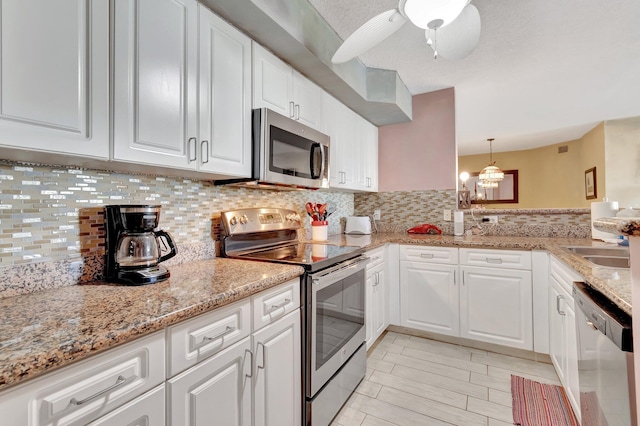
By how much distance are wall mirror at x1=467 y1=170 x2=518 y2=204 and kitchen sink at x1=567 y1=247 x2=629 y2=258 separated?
14.5 feet

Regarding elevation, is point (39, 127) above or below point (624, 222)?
above

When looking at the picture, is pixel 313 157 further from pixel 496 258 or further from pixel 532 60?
pixel 532 60

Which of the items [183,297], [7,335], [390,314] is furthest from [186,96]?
[390,314]

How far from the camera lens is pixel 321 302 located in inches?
60.1

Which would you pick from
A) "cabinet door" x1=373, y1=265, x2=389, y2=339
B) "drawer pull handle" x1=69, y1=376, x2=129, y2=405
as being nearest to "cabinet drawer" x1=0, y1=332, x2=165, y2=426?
"drawer pull handle" x1=69, y1=376, x2=129, y2=405

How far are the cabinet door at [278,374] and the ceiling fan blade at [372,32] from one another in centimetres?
138

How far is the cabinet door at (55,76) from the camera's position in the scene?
806mm

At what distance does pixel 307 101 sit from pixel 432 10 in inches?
40.9

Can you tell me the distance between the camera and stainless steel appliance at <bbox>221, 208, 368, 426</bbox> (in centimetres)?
144

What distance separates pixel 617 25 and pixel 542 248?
153cm

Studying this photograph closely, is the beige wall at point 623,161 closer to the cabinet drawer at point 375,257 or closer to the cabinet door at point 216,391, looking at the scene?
the cabinet drawer at point 375,257

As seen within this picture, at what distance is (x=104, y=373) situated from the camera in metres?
0.70

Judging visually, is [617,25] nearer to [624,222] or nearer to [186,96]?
[624,222]

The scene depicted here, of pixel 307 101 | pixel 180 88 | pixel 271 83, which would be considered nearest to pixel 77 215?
pixel 180 88
